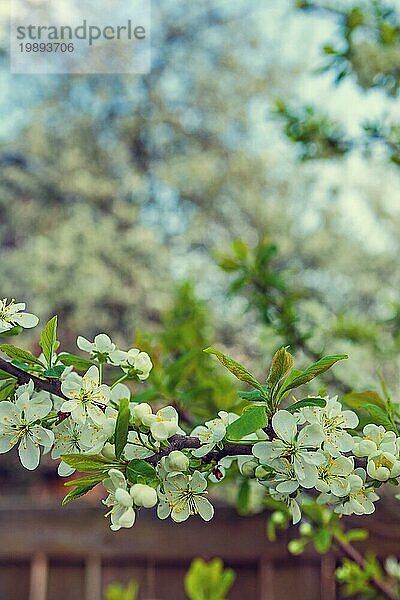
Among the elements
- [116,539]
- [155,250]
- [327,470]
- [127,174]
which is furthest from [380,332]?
[127,174]

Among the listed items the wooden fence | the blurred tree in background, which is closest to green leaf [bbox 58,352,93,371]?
the wooden fence

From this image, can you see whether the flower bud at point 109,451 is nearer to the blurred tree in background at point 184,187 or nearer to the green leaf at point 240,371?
the green leaf at point 240,371

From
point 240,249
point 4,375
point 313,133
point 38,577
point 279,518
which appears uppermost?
point 313,133

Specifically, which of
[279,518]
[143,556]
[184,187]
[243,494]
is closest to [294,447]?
[243,494]

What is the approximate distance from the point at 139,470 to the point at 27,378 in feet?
0.30

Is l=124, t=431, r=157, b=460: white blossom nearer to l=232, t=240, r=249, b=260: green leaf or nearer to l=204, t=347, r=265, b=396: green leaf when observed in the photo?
l=204, t=347, r=265, b=396: green leaf

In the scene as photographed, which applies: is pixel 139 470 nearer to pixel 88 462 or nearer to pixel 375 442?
pixel 88 462

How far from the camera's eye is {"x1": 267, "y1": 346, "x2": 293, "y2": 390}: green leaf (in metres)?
0.47

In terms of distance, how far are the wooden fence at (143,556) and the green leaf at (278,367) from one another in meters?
2.14

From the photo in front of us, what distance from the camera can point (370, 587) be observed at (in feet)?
4.25

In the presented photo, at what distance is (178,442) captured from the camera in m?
0.47

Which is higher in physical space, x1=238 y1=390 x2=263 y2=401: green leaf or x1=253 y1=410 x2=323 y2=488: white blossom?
x1=238 y1=390 x2=263 y2=401: green leaf

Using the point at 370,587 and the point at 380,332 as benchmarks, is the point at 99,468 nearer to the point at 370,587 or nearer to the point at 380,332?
the point at 370,587

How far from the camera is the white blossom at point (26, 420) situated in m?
0.47
